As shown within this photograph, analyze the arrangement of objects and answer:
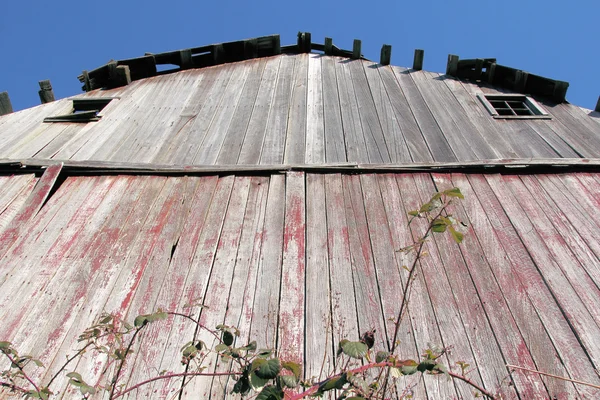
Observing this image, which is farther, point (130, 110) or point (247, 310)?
point (130, 110)

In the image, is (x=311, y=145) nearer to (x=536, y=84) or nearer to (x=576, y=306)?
(x=576, y=306)

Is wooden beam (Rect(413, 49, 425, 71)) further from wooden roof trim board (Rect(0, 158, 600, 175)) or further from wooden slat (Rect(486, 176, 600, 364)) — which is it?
wooden slat (Rect(486, 176, 600, 364))

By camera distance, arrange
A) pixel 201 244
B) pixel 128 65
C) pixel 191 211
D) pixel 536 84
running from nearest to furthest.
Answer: pixel 201 244, pixel 191 211, pixel 536 84, pixel 128 65

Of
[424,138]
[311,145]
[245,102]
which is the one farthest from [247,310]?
[245,102]

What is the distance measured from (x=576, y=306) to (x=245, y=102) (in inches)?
182

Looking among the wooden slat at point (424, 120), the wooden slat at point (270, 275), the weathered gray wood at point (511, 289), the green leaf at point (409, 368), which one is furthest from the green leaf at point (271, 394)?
the wooden slat at point (424, 120)

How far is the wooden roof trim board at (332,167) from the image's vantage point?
4.34 meters

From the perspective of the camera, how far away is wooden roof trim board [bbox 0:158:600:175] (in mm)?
4344

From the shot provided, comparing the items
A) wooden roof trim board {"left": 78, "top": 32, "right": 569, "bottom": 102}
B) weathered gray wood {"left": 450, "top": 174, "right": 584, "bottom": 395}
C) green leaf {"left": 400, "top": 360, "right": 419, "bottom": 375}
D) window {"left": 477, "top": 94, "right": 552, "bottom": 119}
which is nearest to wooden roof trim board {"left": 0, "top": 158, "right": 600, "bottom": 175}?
weathered gray wood {"left": 450, "top": 174, "right": 584, "bottom": 395}

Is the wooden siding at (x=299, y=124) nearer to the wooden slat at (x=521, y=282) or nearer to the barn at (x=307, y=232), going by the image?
the barn at (x=307, y=232)

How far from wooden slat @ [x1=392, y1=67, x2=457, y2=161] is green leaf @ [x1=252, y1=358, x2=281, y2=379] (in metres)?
3.47

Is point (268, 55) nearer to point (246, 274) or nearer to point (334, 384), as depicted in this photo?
point (246, 274)

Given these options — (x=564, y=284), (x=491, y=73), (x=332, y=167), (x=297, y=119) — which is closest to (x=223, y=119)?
(x=297, y=119)

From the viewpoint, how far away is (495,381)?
2.40 meters
